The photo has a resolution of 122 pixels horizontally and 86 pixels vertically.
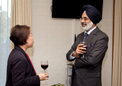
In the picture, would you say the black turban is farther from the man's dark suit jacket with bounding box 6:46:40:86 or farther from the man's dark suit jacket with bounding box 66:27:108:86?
the man's dark suit jacket with bounding box 6:46:40:86

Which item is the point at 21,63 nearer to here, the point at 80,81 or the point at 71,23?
the point at 80,81

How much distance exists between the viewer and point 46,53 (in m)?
3.32

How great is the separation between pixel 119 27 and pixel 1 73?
2.65 metres

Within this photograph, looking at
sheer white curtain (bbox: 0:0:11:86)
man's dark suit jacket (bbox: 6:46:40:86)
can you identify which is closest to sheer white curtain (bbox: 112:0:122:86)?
sheer white curtain (bbox: 0:0:11:86)

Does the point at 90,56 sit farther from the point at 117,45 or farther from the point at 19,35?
the point at 117,45

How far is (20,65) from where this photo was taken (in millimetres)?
1419

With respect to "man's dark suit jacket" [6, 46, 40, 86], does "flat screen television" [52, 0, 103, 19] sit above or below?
above

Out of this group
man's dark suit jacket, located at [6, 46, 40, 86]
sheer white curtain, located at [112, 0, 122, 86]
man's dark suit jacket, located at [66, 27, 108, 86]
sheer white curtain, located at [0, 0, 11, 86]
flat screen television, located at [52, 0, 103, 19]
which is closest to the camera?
man's dark suit jacket, located at [6, 46, 40, 86]

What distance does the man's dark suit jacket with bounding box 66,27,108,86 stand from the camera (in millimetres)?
1978

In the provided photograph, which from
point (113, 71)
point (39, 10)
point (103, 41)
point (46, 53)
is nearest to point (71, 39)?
point (46, 53)

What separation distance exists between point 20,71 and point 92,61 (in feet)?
3.05

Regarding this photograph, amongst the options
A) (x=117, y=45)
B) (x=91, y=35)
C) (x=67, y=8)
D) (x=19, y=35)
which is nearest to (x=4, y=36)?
(x=67, y=8)

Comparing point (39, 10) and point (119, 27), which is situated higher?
point (39, 10)

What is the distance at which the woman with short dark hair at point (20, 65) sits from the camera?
4.63ft
